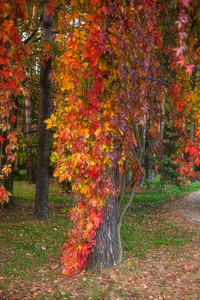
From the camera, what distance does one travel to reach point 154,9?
→ 3592 mm

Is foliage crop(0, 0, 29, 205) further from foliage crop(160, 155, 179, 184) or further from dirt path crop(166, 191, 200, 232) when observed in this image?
foliage crop(160, 155, 179, 184)

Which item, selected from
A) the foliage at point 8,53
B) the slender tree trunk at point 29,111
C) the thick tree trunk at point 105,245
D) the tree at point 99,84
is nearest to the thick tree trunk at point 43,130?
the slender tree trunk at point 29,111

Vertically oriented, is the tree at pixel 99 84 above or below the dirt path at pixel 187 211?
above

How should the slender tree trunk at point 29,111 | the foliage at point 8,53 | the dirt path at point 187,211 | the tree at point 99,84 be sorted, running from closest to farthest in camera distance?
the foliage at point 8,53, the tree at point 99,84, the dirt path at point 187,211, the slender tree trunk at point 29,111

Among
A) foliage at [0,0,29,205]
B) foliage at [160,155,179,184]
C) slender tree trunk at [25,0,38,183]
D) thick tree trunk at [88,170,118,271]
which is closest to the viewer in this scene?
foliage at [0,0,29,205]

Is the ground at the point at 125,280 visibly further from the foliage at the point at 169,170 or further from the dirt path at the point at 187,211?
the foliage at the point at 169,170

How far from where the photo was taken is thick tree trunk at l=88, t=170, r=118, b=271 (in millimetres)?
4340

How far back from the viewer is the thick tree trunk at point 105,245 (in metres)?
4.34

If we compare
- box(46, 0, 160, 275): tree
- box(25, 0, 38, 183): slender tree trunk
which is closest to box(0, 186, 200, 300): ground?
box(46, 0, 160, 275): tree

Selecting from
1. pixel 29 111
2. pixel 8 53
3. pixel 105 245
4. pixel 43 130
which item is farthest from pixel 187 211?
pixel 8 53

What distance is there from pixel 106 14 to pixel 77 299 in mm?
3404

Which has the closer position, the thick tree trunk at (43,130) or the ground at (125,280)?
the ground at (125,280)

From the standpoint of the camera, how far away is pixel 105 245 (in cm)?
438

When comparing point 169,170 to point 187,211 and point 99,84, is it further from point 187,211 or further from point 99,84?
point 99,84
